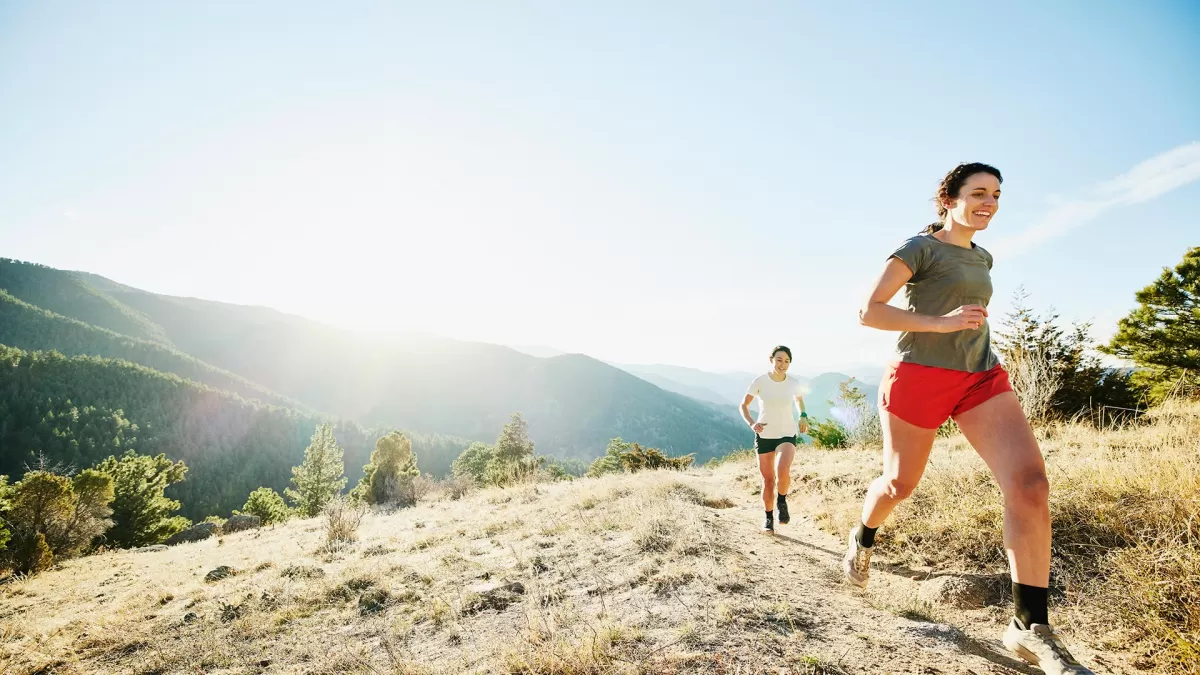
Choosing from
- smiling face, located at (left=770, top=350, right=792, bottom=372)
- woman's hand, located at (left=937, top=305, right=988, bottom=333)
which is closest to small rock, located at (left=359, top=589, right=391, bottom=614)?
woman's hand, located at (left=937, top=305, right=988, bottom=333)

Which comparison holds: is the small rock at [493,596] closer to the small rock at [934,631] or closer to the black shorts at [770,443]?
the small rock at [934,631]

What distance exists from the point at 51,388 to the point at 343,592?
15666 centimetres

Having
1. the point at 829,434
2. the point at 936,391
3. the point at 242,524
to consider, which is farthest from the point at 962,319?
the point at 242,524

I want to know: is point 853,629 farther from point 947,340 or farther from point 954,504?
point 954,504

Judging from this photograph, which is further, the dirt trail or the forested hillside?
the forested hillside

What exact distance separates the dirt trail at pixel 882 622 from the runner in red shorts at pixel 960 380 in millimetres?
419

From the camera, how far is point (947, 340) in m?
2.39

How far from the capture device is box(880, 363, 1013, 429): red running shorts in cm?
238

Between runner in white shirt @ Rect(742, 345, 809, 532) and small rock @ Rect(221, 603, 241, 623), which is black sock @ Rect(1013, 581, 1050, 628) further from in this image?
small rock @ Rect(221, 603, 241, 623)

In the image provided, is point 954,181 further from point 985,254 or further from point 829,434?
point 829,434

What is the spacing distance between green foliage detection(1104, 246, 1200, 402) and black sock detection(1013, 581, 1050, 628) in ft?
70.5

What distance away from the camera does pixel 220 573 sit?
6.29 meters

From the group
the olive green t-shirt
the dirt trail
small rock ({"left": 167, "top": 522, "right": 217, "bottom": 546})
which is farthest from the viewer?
small rock ({"left": 167, "top": 522, "right": 217, "bottom": 546})

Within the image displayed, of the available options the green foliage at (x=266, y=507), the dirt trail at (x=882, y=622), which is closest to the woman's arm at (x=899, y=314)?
the dirt trail at (x=882, y=622)
